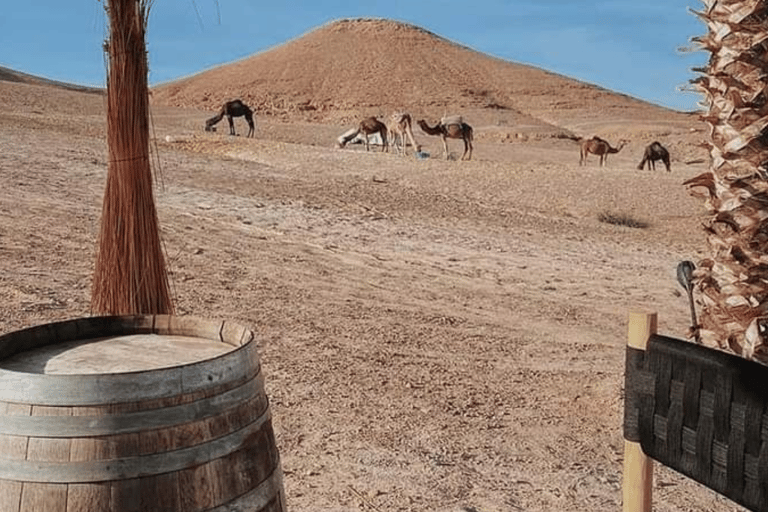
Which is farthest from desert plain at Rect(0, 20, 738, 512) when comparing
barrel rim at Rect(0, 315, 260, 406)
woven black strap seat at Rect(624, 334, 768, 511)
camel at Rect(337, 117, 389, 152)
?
camel at Rect(337, 117, 389, 152)

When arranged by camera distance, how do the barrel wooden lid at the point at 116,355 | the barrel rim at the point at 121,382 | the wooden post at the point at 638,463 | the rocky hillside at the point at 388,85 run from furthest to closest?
the rocky hillside at the point at 388,85 → the wooden post at the point at 638,463 → the barrel wooden lid at the point at 116,355 → the barrel rim at the point at 121,382

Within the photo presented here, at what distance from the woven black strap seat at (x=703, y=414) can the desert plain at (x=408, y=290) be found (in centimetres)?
182

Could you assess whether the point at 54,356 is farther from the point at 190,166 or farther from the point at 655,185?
the point at 655,185

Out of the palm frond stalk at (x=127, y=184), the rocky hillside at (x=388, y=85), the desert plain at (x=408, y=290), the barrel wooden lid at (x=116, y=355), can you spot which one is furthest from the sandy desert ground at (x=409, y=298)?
the rocky hillside at (x=388, y=85)

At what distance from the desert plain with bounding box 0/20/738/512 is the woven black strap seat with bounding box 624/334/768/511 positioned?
1.82 meters

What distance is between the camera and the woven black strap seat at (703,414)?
1767 millimetres

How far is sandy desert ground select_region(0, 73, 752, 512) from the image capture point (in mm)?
4145

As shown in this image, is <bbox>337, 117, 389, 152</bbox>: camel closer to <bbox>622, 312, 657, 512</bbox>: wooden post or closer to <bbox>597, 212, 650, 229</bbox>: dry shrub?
<bbox>597, 212, 650, 229</bbox>: dry shrub

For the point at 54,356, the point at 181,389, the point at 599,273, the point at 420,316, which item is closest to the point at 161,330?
the point at 54,356

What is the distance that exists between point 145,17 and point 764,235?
283 cm

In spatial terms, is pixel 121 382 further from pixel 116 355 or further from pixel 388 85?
pixel 388 85

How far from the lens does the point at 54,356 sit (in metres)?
2.09

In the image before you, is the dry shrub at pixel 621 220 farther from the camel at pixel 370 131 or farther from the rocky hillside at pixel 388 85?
Result: the rocky hillside at pixel 388 85

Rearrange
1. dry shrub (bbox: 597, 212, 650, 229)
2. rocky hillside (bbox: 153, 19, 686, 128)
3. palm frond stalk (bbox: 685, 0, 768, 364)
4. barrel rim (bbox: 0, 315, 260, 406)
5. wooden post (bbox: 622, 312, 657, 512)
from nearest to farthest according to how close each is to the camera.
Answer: barrel rim (bbox: 0, 315, 260, 406) → wooden post (bbox: 622, 312, 657, 512) → palm frond stalk (bbox: 685, 0, 768, 364) → dry shrub (bbox: 597, 212, 650, 229) → rocky hillside (bbox: 153, 19, 686, 128)
